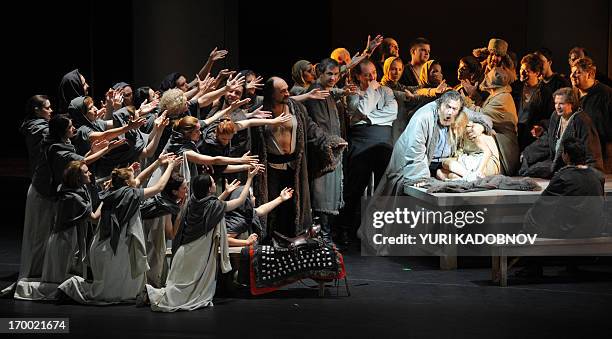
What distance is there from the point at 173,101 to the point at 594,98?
3.94 metres

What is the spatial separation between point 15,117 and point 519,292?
30.8ft

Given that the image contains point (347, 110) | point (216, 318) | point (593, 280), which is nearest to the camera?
point (216, 318)

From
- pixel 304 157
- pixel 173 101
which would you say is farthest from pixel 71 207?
pixel 304 157

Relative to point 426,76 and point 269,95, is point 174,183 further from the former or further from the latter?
point 426,76

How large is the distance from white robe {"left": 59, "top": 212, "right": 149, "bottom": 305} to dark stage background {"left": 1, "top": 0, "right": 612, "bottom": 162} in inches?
171

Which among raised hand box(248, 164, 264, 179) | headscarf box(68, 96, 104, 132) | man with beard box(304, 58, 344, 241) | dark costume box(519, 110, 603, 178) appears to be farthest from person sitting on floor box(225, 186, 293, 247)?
dark costume box(519, 110, 603, 178)

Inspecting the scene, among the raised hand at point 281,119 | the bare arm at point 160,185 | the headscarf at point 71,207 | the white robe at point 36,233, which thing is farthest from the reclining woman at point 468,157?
the white robe at point 36,233

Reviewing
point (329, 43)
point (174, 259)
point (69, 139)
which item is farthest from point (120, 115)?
point (329, 43)

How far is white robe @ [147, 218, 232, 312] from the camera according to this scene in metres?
7.78

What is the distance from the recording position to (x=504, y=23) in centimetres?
1445

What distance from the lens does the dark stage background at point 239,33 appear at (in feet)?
39.6

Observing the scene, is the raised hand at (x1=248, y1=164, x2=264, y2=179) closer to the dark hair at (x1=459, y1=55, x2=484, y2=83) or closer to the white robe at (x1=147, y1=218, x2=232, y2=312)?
the white robe at (x1=147, y1=218, x2=232, y2=312)

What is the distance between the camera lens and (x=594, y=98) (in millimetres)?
10648

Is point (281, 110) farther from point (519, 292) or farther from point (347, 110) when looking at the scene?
point (519, 292)
